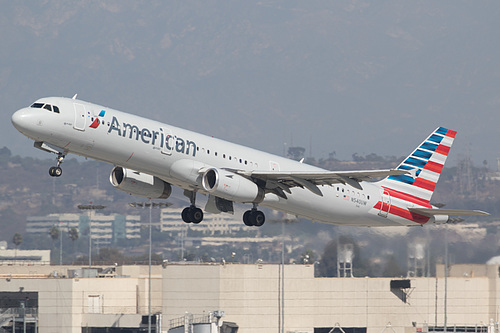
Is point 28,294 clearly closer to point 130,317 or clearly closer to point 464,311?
point 130,317

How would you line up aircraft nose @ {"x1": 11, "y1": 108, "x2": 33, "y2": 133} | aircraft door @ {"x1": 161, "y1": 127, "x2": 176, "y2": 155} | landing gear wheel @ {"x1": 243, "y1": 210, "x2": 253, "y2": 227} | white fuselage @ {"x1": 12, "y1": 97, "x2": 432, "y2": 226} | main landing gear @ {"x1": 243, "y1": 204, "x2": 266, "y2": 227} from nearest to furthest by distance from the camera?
aircraft nose @ {"x1": 11, "y1": 108, "x2": 33, "y2": 133} → white fuselage @ {"x1": 12, "y1": 97, "x2": 432, "y2": 226} → aircraft door @ {"x1": 161, "y1": 127, "x2": 176, "y2": 155} → main landing gear @ {"x1": 243, "y1": 204, "x2": 266, "y2": 227} → landing gear wheel @ {"x1": 243, "y1": 210, "x2": 253, "y2": 227}

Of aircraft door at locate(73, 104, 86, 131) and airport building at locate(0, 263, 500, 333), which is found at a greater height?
aircraft door at locate(73, 104, 86, 131)

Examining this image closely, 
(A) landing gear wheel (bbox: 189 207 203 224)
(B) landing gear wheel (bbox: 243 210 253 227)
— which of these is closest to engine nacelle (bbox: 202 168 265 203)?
(B) landing gear wheel (bbox: 243 210 253 227)

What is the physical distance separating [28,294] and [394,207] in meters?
43.6

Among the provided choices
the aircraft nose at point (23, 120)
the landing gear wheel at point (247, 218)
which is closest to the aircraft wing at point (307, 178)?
the landing gear wheel at point (247, 218)

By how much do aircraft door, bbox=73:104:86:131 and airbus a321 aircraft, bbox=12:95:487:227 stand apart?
5cm

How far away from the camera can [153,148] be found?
164ft

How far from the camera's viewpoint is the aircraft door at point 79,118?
1885 inches

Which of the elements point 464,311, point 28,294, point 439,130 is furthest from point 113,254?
point 439,130

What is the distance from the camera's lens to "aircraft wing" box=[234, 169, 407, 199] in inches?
2016

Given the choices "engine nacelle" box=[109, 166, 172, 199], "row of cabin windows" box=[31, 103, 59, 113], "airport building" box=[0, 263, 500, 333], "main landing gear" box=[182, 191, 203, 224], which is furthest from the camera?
"airport building" box=[0, 263, 500, 333]

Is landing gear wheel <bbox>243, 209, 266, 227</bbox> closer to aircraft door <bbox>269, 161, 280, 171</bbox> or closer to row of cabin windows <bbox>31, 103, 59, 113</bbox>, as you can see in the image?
aircraft door <bbox>269, 161, 280, 171</bbox>

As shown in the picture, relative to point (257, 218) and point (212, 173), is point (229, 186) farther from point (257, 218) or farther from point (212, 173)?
point (257, 218)

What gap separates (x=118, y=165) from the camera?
50719 millimetres
